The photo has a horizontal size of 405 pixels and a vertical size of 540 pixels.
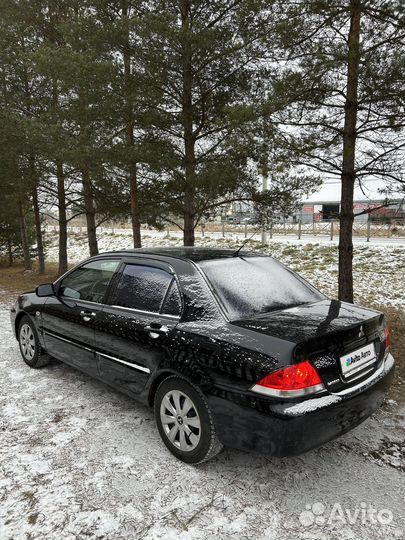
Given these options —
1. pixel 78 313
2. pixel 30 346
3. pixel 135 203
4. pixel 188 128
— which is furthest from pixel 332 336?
pixel 135 203

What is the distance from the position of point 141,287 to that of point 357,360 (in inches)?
74.4

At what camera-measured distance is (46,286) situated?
4605 millimetres

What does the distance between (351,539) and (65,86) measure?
961 centimetres

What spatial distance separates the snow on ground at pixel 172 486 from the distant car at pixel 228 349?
0.30 meters

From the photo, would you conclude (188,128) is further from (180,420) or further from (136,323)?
(180,420)

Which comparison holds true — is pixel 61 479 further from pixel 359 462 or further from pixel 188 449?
pixel 359 462

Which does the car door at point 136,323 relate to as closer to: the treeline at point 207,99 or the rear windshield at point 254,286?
the rear windshield at point 254,286

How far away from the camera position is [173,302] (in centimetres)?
319

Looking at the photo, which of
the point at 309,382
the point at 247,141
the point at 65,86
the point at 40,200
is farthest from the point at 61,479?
the point at 40,200

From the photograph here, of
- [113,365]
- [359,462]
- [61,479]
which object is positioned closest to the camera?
[61,479]

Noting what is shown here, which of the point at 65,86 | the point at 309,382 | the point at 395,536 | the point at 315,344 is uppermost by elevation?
the point at 65,86

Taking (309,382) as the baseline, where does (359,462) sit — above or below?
below

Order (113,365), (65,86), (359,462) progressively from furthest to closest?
(65,86), (113,365), (359,462)

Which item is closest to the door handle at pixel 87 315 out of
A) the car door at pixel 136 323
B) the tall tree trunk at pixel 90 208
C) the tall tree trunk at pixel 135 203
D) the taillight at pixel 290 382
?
the car door at pixel 136 323
